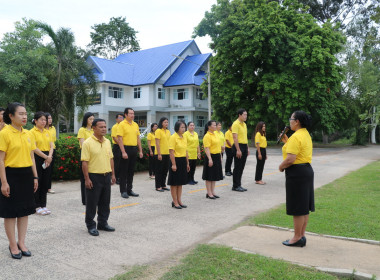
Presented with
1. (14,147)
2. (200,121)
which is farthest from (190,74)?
(14,147)

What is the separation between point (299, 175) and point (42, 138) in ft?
17.1

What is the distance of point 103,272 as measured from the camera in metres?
Answer: 4.04

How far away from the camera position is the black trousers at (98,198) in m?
5.43

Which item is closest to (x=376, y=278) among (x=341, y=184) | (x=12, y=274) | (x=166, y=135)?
(x=12, y=274)

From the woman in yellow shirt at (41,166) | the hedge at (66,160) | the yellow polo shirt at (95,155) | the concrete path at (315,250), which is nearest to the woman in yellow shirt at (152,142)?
the hedge at (66,160)

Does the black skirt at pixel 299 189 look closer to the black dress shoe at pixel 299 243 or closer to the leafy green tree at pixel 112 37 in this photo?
the black dress shoe at pixel 299 243

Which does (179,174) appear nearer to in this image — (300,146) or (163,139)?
(163,139)

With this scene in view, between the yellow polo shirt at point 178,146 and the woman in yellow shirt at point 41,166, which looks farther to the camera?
the yellow polo shirt at point 178,146

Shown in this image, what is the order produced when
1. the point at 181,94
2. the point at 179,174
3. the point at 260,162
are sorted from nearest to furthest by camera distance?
the point at 179,174
the point at 260,162
the point at 181,94

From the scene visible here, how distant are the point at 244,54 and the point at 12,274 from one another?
2410 cm

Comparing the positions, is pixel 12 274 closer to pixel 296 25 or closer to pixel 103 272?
pixel 103 272

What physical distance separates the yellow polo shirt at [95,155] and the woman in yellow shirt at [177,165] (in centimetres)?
197

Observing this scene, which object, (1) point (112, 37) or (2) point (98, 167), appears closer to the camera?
(2) point (98, 167)

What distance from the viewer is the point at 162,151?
9352 millimetres
